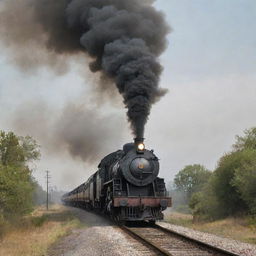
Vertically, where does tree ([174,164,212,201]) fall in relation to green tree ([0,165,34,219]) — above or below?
above

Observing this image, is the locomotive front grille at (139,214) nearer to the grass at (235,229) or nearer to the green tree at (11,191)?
the grass at (235,229)

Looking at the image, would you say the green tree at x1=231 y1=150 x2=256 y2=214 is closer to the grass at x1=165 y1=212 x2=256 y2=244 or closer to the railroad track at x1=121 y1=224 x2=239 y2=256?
the grass at x1=165 y1=212 x2=256 y2=244

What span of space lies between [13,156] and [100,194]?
39.0 ft

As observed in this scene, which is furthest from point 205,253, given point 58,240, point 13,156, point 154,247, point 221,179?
point 13,156

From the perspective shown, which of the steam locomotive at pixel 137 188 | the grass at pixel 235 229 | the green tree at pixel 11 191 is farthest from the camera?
the green tree at pixel 11 191


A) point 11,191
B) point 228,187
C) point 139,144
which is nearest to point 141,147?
point 139,144

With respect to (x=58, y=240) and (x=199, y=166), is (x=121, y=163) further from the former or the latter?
(x=199, y=166)

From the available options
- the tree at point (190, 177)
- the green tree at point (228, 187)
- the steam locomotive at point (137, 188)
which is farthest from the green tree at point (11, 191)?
the tree at point (190, 177)

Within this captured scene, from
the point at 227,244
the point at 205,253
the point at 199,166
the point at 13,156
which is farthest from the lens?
the point at 199,166

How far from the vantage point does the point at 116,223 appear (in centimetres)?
1733

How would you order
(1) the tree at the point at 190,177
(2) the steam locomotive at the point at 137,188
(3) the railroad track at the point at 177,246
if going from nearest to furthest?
(3) the railroad track at the point at 177,246
(2) the steam locomotive at the point at 137,188
(1) the tree at the point at 190,177

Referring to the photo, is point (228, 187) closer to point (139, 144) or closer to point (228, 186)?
point (228, 186)

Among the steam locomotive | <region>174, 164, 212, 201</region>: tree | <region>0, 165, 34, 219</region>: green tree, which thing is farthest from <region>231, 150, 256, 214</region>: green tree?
<region>174, 164, 212, 201</region>: tree

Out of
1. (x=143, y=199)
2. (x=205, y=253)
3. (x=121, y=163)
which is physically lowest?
(x=205, y=253)
